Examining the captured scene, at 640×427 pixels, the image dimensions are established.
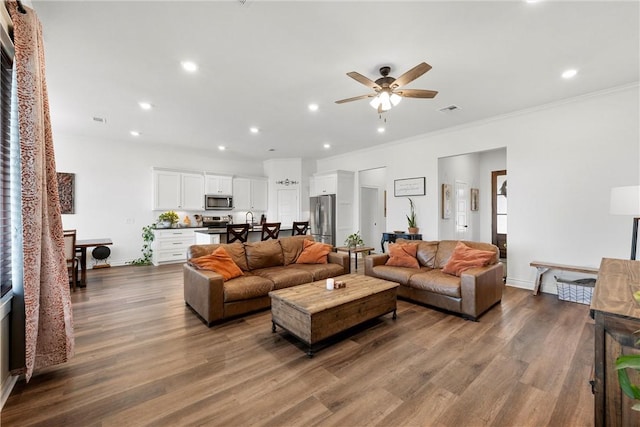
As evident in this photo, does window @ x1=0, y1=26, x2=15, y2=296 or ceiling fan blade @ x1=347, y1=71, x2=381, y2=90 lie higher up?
ceiling fan blade @ x1=347, y1=71, x2=381, y2=90

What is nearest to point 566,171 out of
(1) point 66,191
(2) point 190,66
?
(2) point 190,66

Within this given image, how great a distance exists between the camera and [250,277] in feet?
11.4

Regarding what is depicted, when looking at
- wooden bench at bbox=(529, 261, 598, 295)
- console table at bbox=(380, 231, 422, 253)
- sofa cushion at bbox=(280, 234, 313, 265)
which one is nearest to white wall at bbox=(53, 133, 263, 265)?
sofa cushion at bbox=(280, 234, 313, 265)

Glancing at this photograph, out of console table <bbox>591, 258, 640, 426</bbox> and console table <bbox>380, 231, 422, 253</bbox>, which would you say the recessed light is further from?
console table <bbox>380, 231, 422, 253</bbox>

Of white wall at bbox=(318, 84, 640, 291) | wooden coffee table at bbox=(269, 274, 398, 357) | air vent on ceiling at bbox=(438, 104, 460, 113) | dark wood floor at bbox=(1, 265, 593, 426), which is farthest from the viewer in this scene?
air vent on ceiling at bbox=(438, 104, 460, 113)

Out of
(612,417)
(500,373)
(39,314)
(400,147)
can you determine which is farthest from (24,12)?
(400,147)

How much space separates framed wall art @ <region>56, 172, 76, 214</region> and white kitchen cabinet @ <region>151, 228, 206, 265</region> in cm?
170

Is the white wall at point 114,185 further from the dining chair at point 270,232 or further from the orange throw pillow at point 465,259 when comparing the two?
the orange throw pillow at point 465,259

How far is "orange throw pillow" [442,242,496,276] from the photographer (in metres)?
3.52

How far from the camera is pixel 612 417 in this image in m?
1.24

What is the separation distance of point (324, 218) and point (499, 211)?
14.9 feet

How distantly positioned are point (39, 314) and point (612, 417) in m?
3.54

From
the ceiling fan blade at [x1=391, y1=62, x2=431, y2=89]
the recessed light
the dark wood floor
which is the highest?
the recessed light

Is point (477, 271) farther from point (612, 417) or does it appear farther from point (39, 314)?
point (39, 314)
